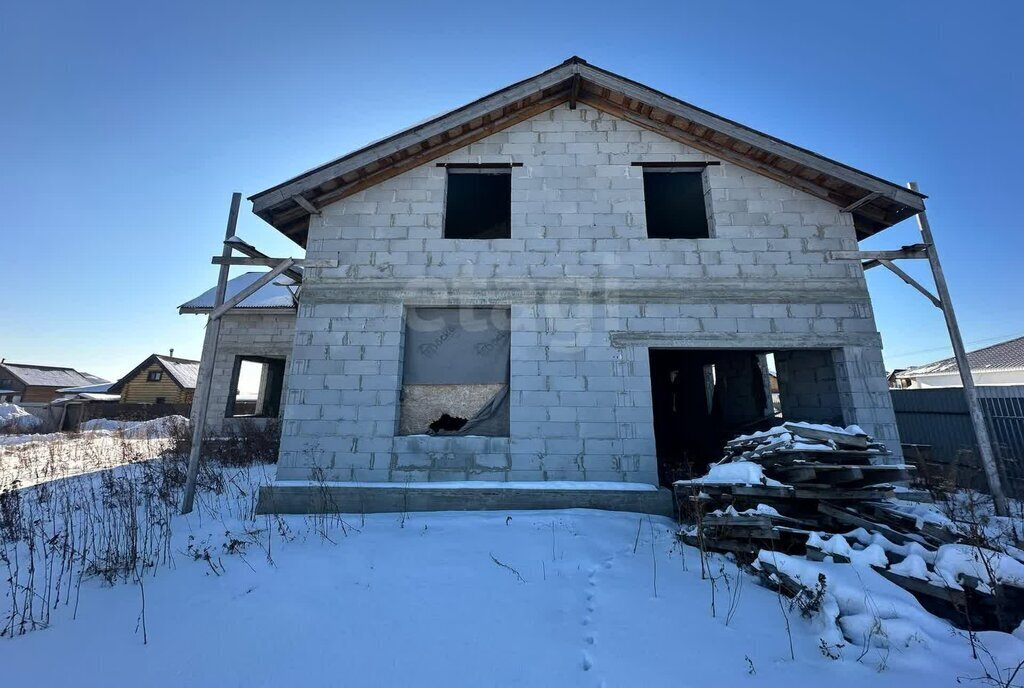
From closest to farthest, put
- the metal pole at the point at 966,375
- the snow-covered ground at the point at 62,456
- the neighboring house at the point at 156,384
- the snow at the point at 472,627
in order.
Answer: the snow at the point at 472,627
the metal pole at the point at 966,375
the snow-covered ground at the point at 62,456
the neighboring house at the point at 156,384

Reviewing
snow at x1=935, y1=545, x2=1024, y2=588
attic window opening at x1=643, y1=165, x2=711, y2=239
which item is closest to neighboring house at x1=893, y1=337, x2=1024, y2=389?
attic window opening at x1=643, y1=165, x2=711, y2=239

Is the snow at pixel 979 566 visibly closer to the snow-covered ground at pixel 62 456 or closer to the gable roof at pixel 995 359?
the snow-covered ground at pixel 62 456

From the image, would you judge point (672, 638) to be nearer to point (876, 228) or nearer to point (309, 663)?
point (309, 663)

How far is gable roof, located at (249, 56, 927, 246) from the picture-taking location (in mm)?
7371

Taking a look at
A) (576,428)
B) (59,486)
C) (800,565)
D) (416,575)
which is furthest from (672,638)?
(59,486)

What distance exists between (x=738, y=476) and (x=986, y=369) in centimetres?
3480

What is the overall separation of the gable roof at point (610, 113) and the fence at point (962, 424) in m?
4.97

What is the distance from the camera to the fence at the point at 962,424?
27.9 feet

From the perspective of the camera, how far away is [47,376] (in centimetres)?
4806

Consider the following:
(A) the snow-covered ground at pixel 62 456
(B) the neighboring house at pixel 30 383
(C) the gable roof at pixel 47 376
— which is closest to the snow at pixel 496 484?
(A) the snow-covered ground at pixel 62 456

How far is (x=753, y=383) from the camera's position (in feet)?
35.2

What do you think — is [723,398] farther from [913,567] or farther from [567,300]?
[913,567]

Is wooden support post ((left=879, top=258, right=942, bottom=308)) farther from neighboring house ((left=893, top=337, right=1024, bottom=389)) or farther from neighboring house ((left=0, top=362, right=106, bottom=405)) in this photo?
neighboring house ((left=0, top=362, right=106, bottom=405))

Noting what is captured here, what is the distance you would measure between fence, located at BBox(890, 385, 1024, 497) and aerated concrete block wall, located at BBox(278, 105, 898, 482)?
164 inches
